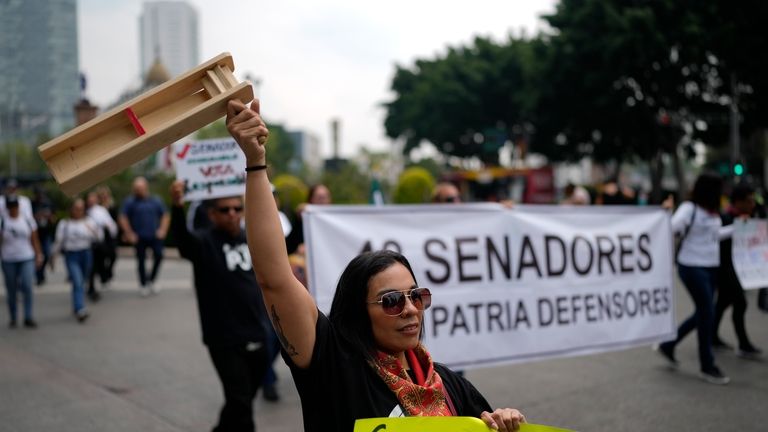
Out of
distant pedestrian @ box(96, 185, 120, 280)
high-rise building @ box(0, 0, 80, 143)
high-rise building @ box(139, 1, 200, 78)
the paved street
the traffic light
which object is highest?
high-rise building @ box(139, 1, 200, 78)

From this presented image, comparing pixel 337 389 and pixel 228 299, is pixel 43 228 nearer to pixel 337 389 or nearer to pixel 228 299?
pixel 228 299

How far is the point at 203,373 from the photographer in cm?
668

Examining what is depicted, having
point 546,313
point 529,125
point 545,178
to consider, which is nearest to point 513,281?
point 546,313

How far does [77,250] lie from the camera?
9961mm

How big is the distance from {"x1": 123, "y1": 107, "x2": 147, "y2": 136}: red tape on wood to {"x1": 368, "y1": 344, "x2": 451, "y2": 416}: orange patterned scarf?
844 mm

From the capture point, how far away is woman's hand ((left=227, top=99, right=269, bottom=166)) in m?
1.81

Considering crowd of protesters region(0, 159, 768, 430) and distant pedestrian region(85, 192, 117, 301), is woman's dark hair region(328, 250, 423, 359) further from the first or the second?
distant pedestrian region(85, 192, 117, 301)

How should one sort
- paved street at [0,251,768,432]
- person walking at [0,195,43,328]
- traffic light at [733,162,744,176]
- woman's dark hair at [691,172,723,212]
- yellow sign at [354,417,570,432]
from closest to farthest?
1. yellow sign at [354,417,570,432]
2. paved street at [0,251,768,432]
3. woman's dark hair at [691,172,723,212]
4. person walking at [0,195,43,328]
5. traffic light at [733,162,744,176]

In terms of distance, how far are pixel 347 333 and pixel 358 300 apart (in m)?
0.10

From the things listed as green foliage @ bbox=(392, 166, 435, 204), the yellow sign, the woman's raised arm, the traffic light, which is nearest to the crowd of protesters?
the woman's raised arm

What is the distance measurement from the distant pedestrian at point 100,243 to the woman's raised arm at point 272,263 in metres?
10.7

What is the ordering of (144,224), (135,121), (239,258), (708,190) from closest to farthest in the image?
(135,121)
(239,258)
(708,190)
(144,224)

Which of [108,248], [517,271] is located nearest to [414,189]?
[108,248]

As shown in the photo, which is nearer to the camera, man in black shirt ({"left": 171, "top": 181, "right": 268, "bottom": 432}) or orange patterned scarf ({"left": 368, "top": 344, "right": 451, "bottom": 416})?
orange patterned scarf ({"left": 368, "top": 344, "right": 451, "bottom": 416})
